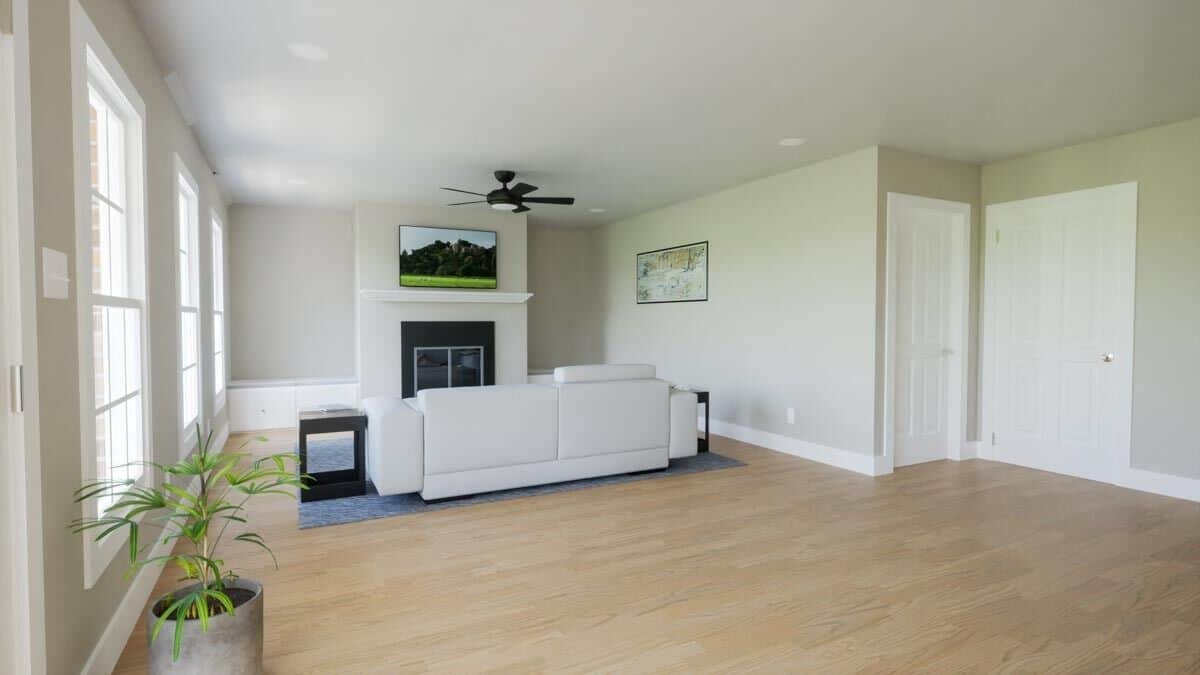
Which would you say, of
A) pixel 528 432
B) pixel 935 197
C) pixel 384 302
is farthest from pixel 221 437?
pixel 935 197

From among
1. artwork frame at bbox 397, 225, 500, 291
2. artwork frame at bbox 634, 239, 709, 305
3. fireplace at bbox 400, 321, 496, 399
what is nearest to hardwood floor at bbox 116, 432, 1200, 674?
artwork frame at bbox 634, 239, 709, 305

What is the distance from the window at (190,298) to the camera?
400 centimetres

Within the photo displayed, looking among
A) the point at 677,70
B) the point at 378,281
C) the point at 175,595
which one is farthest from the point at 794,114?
the point at 378,281

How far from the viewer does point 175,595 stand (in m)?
1.81

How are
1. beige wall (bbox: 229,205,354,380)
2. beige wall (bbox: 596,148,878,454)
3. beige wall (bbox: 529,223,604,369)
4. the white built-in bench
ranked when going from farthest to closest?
1. beige wall (bbox: 529,223,604,369)
2. beige wall (bbox: 229,205,354,380)
3. the white built-in bench
4. beige wall (bbox: 596,148,878,454)

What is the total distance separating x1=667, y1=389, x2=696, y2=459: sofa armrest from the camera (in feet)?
15.4

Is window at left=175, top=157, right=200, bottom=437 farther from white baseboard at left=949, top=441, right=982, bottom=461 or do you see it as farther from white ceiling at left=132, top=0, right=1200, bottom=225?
white baseboard at left=949, top=441, right=982, bottom=461

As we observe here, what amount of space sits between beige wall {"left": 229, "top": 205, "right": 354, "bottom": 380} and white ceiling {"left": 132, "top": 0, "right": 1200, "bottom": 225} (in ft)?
6.42

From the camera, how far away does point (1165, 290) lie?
4.01 metres

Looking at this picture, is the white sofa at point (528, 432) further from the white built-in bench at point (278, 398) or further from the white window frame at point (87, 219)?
the white built-in bench at point (278, 398)

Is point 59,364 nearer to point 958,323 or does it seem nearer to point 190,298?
point 190,298

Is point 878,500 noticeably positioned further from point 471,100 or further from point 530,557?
point 471,100

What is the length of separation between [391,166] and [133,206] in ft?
8.79

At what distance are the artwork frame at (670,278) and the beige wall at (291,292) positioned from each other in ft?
11.6
